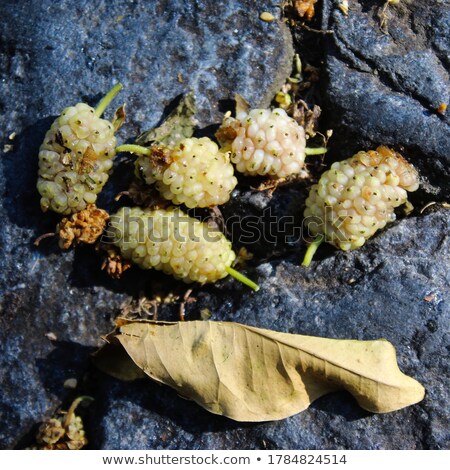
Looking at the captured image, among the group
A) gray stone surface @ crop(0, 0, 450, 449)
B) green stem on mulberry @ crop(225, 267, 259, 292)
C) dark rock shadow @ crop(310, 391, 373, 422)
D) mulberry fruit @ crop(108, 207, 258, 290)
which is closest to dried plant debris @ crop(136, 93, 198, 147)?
gray stone surface @ crop(0, 0, 450, 449)

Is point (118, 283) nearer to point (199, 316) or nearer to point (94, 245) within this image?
point (94, 245)

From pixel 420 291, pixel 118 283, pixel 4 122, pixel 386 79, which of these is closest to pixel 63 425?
pixel 118 283

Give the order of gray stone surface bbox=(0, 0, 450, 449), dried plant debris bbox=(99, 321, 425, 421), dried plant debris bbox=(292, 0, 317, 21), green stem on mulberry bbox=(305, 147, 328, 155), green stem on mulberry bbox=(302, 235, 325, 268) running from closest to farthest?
dried plant debris bbox=(99, 321, 425, 421), gray stone surface bbox=(0, 0, 450, 449), green stem on mulberry bbox=(302, 235, 325, 268), green stem on mulberry bbox=(305, 147, 328, 155), dried plant debris bbox=(292, 0, 317, 21)

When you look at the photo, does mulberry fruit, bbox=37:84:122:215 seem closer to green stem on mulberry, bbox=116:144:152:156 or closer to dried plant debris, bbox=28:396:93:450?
green stem on mulberry, bbox=116:144:152:156

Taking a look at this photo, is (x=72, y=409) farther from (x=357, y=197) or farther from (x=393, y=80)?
(x=393, y=80)

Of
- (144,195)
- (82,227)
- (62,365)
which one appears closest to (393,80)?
(144,195)

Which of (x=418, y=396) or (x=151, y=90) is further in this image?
(x=151, y=90)

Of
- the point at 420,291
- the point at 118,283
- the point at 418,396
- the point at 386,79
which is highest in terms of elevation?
the point at 386,79

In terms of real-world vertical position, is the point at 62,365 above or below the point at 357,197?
below
